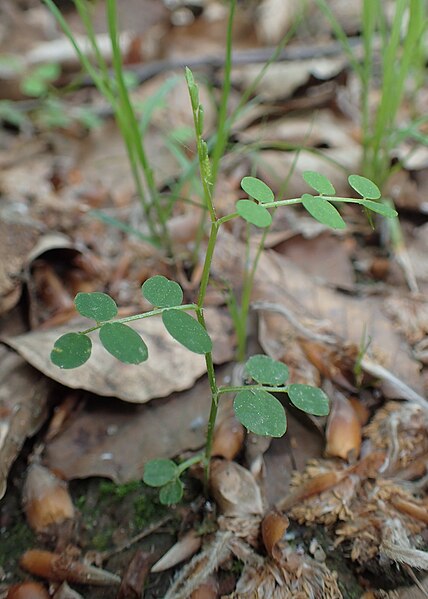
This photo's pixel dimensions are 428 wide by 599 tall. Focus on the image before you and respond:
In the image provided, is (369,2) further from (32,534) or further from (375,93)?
(32,534)

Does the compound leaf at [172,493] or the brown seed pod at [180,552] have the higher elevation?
the compound leaf at [172,493]

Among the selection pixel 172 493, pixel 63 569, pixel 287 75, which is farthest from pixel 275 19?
pixel 63 569

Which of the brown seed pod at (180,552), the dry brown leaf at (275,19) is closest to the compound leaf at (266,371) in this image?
the brown seed pod at (180,552)

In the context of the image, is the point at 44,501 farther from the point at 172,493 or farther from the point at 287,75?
the point at 287,75

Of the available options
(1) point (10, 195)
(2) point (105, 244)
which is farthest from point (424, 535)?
(1) point (10, 195)

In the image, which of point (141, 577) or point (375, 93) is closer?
point (141, 577)

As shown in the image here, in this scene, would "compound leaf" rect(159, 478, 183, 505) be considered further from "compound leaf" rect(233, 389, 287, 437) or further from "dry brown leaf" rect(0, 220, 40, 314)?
"dry brown leaf" rect(0, 220, 40, 314)

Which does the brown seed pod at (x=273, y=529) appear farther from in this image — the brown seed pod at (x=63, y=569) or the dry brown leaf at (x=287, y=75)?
the dry brown leaf at (x=287, y=75)
